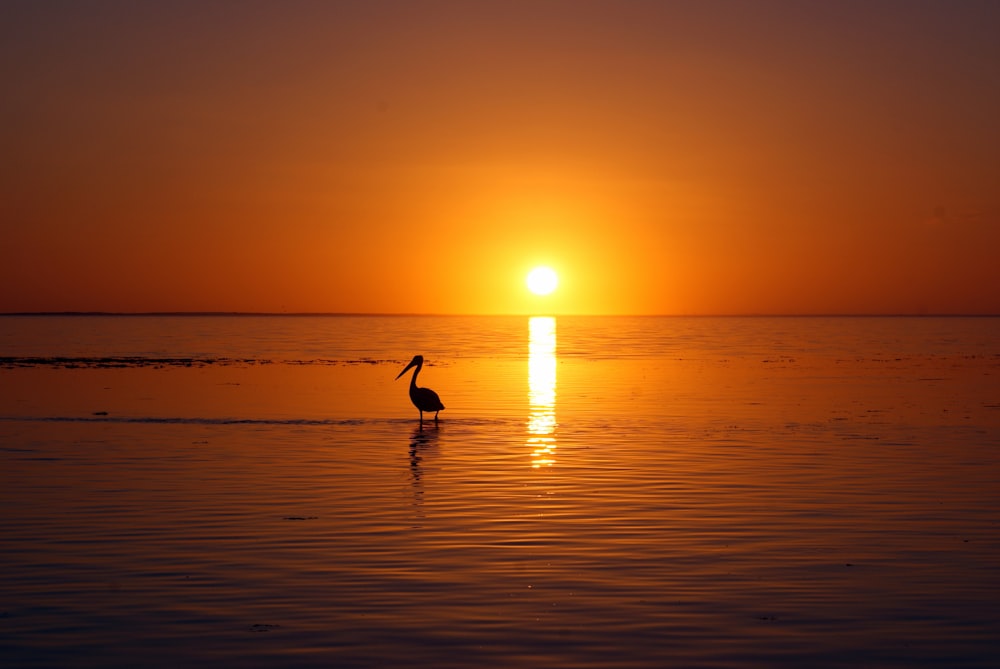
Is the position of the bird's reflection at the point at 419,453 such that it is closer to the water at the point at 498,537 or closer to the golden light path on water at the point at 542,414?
the water at the point at 498,537

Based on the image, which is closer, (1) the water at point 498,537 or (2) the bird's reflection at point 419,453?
(1) the water at point 498,537

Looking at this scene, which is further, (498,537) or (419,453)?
(419,453)

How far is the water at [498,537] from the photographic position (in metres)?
10.5

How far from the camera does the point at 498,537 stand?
15.2m

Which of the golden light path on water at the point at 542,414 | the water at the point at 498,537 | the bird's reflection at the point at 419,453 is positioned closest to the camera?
the water at the point at 498,537

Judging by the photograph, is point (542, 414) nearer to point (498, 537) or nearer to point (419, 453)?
point (419, 453)

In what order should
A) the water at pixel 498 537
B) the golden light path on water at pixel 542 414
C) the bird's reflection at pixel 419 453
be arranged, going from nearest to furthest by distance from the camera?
the water at pixel 498 537 < the bird's reflection at pixel 419 453 < the golden light path on water at pixel 542 414

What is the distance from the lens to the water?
10.5 m

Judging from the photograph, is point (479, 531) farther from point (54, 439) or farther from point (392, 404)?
point (392, 404)

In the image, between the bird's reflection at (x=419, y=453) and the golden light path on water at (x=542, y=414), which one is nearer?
the bird's reflection at (x=419, y=453)

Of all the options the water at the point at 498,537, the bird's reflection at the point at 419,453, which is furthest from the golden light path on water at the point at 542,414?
the bird's reflection at the point at 419,453

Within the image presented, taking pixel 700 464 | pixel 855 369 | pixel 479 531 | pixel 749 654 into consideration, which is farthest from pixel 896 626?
pixel 855 369

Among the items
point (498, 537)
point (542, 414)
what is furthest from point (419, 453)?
point (542, 414)

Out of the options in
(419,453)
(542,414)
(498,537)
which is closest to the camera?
(498,537)
